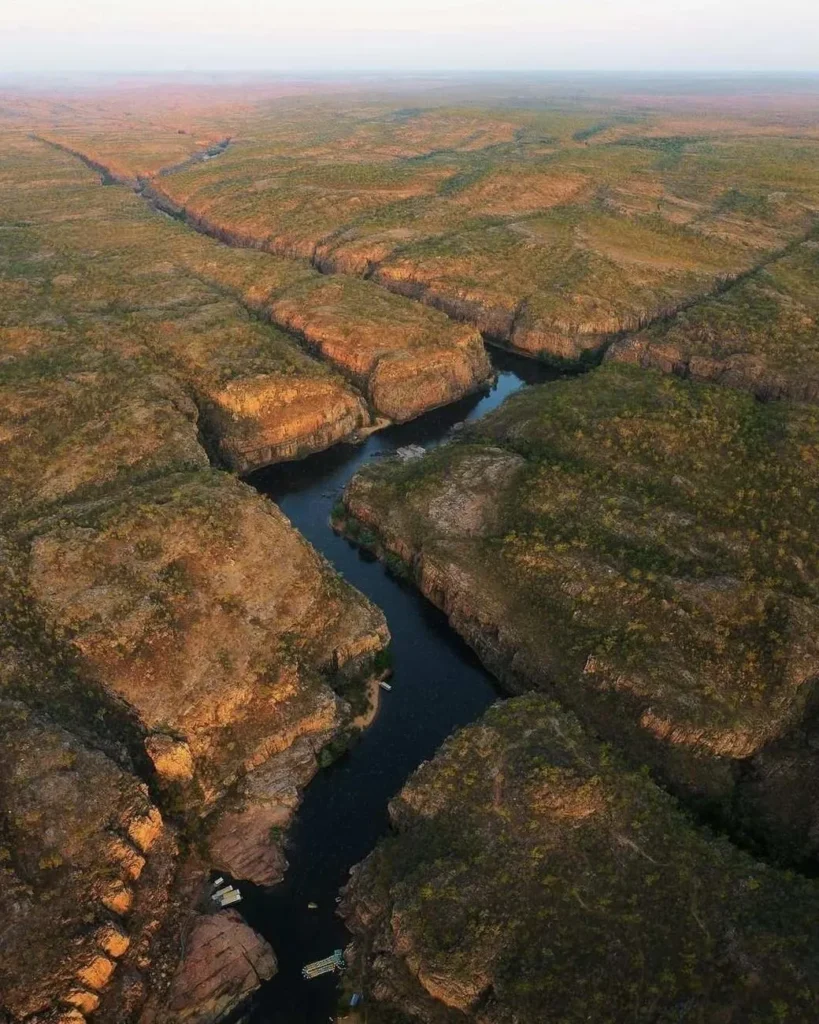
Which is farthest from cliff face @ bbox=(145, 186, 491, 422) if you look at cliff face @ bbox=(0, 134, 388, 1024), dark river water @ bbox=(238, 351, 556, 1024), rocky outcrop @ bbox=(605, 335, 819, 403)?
rocky outcrop @ bbox=(605, 335, 819, 403)

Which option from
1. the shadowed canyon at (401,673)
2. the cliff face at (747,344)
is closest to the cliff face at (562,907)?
the shadowed canyon at (401,673)

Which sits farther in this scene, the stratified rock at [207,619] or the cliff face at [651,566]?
the stratified rock at [207,619]

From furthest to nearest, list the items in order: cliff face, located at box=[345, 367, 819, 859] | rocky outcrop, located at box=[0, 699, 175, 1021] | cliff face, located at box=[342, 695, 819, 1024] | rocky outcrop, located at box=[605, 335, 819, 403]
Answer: rocky outcrop, located at box=[605, 335, 819, 403]
cliff face, located at box=[345, 367, 819, 859]
rocky outcrop, located at box=[0, 699, 175, 1021]
cliff face, located at box=[342, 695, 819, 1024]

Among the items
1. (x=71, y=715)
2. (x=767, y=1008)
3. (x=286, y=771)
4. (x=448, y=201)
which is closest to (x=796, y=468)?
(x=767, y=1008)

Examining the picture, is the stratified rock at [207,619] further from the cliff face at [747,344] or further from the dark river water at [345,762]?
the cliff face at [747,344]

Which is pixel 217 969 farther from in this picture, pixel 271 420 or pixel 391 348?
pixel 391 348

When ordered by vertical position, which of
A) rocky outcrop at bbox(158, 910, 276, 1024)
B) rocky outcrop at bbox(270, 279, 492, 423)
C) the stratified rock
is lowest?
rocky outcrop at bbox(158, 910, 276, 1024)

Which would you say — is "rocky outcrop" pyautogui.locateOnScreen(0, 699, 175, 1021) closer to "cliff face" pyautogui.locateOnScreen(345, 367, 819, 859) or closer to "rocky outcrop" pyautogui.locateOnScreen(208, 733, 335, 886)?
"rocky outcrop" pyautogui.locateOnScreen(208, 733, 335, 886)
